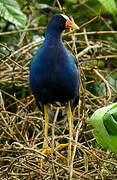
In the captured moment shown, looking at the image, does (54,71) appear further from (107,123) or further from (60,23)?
(107,123)

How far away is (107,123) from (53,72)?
74 cm

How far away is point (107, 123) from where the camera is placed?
1.85 meters

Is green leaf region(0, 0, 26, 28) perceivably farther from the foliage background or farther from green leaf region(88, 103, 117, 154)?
green leaf region(88, 103, 117, 154)

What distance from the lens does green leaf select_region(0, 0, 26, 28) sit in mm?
3453

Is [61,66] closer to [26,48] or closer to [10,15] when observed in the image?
[26,48]

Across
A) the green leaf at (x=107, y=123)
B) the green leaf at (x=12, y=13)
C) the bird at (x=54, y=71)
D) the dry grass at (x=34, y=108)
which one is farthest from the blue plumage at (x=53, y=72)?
the green leaf at (x=12, y=13)

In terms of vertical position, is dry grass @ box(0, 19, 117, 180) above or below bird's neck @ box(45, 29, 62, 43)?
below

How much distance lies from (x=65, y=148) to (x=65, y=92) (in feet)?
1.36

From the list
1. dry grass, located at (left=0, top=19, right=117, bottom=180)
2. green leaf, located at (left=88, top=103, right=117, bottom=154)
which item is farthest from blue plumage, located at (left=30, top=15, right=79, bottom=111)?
green leaf, located at (left=88, top=103, right=117, bottom=154)

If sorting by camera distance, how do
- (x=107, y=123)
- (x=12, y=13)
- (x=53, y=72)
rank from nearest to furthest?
(x=107, y=123) → (x=53, y=72) → (x=12, y=13)

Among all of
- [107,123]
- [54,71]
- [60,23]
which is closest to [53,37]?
[60,23]

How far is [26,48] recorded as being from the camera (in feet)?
11.0

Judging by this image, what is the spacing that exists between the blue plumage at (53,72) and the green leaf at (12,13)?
0.84m

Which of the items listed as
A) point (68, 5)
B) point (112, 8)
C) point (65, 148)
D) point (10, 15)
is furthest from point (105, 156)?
point (68, 5)
